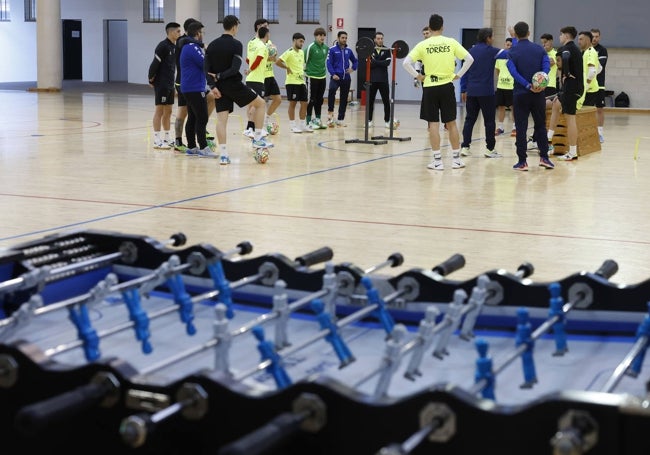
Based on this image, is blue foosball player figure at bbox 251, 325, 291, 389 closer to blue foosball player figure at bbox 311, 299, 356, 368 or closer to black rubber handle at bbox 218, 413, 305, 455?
blue foosball player figure at bbox 311, 299, 356, 368

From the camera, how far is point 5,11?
132 feet

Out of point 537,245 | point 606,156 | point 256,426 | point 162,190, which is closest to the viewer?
point 256,426

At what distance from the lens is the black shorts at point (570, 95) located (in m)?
12.8

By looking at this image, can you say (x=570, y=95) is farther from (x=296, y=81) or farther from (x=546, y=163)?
(x=296, y=81)

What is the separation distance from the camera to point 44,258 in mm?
4148

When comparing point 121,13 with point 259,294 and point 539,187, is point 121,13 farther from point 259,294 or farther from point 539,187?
point 259,294

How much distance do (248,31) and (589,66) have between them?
21336mm

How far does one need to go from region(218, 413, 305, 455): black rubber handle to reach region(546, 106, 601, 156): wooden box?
1216 centimetres

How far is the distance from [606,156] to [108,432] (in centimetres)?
1240

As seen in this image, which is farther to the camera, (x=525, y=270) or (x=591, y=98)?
(x=591, y=98)

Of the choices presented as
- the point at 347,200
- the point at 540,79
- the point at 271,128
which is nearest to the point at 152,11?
the point at 271,128

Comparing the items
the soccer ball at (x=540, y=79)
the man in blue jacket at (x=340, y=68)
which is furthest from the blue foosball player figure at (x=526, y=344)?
the man in blue jacket at (x=340, y=68)

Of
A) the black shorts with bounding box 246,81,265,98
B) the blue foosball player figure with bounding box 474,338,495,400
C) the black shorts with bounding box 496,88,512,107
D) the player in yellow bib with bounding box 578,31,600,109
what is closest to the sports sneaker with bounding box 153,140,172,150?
the black shorts with bounding box 246,81,265,98

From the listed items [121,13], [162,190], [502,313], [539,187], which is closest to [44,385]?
[502,313]
